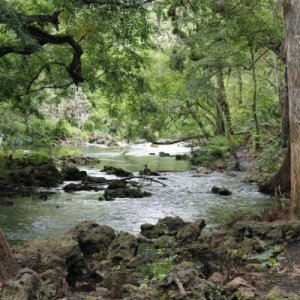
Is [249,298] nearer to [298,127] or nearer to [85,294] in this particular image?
[85,294]

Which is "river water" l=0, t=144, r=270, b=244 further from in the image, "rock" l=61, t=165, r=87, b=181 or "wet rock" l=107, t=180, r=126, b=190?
"rock" l=61, t=165, r=87, b=181

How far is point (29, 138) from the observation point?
3900 centimetres

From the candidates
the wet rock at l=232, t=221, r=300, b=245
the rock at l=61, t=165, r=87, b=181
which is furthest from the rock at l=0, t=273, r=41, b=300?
the rock at l=61, t=165, r=87, b=181

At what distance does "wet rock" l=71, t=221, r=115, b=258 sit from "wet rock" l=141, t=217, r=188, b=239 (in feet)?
3.80

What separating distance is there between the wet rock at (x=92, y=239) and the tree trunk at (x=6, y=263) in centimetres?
258

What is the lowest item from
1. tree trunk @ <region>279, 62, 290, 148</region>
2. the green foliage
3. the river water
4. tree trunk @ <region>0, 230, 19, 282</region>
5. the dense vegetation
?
the river water

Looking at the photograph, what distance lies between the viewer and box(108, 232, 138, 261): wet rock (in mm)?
7936

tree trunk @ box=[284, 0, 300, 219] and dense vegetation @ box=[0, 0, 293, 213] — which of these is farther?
dense vegetation @ box=[0, 0, 293, 213]

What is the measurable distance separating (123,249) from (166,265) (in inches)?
37.8

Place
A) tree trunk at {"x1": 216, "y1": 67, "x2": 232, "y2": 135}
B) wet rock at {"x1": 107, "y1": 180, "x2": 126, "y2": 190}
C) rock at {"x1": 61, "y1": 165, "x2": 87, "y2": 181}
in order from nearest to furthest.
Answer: wet rock at {"x1": 107, "y1": 180, "x2": 126, "y2": 190} → rock at {"x1": 61, "y1": 165, "x2": 87, "y2": 181} → tree trunk at {"x1": 216, "y1": 67, "x2": 232, "y2": 135}

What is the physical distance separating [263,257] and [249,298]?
2308mm

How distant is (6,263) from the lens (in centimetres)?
587

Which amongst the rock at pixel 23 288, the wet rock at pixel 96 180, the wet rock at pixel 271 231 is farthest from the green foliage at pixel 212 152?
the rock at pixel 23 288

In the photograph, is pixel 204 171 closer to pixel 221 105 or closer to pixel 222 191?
pixel 222 191
